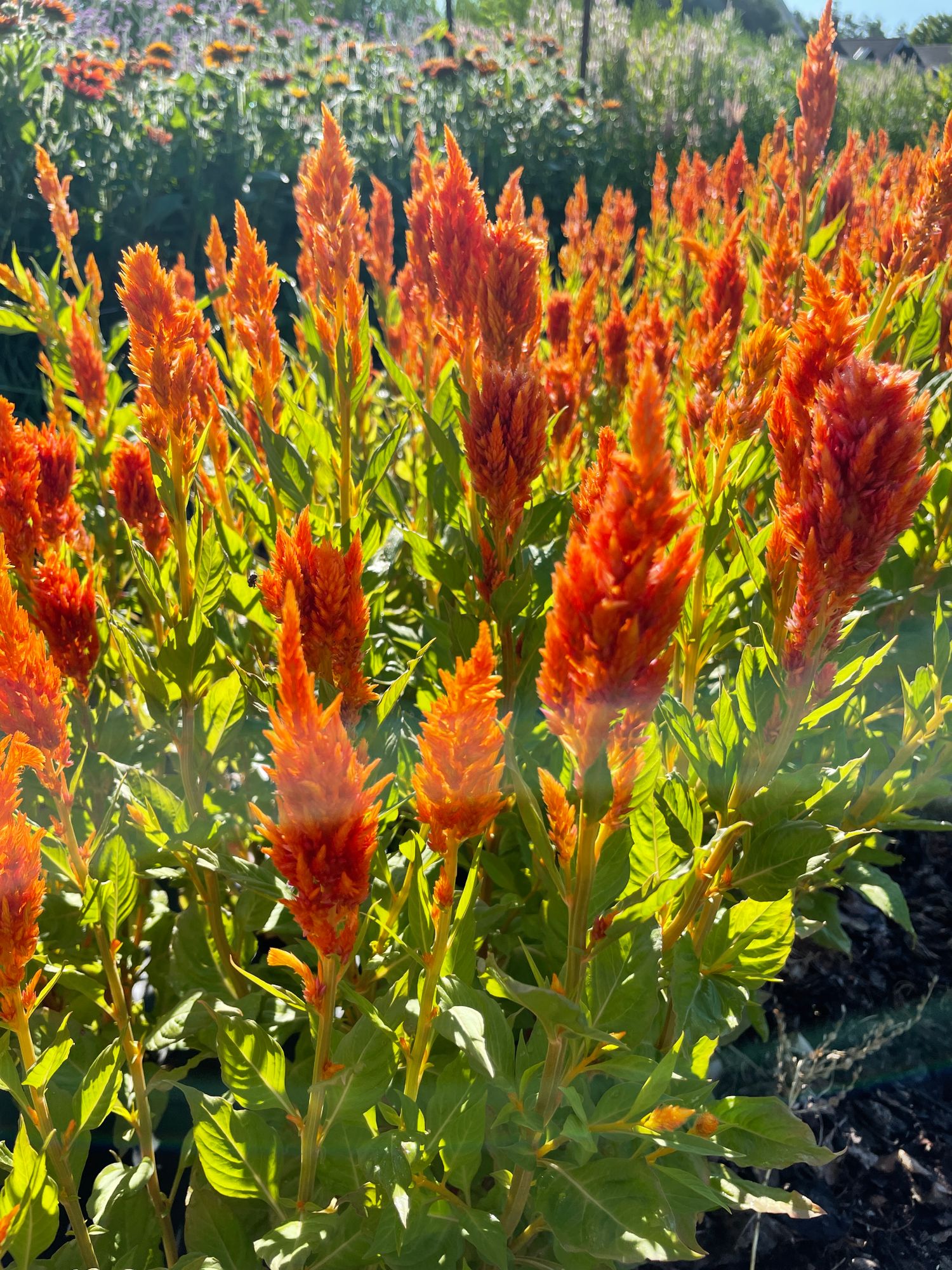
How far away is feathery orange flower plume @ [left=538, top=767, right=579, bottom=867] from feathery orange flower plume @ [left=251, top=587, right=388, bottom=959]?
22 cm

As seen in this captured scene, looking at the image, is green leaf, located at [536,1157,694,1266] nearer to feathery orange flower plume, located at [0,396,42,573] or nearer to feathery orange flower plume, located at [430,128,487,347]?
feathery orange flower plume, located at [0,396,42,573]

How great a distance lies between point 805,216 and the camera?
2.47 meters

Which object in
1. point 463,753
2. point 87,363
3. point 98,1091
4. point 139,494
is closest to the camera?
point 463,753

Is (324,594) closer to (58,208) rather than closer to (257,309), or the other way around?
(257,309)

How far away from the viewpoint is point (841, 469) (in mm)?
908

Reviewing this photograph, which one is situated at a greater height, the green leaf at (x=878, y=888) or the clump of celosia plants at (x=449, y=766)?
the clump of celosia plants at (x=449, y=766)

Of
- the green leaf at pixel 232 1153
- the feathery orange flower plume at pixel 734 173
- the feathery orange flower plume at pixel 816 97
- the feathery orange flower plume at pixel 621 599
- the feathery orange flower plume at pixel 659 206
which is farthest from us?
the feathery orange flower plume at pixel 659 206

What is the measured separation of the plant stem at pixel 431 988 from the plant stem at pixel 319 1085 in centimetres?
12

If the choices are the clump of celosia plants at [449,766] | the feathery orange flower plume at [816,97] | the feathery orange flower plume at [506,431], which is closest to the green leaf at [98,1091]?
the clump of celosia plants at [449,766]

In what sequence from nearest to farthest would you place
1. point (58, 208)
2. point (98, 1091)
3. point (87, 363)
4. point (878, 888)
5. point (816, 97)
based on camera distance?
point (98, 1091)
point (878, 888)
point (87, 363)
point (58, 208)
point (816, 97)

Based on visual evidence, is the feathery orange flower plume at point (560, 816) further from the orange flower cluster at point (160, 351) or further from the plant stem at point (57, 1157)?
the orange flower cluster at point (160, 351)

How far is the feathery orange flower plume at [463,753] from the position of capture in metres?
0.76

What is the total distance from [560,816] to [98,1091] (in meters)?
0.80

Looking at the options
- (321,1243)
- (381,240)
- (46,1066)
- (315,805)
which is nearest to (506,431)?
(315,805)
